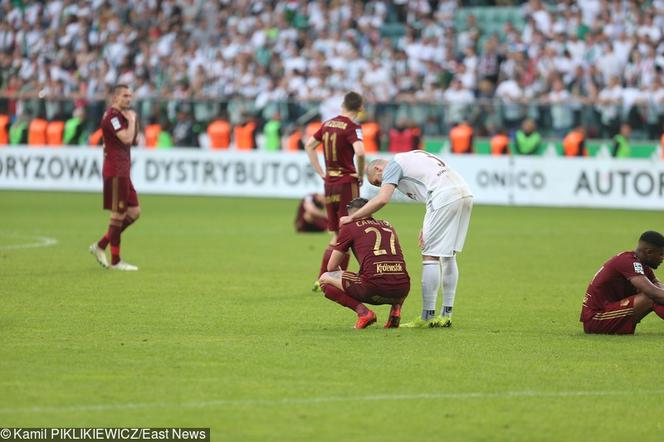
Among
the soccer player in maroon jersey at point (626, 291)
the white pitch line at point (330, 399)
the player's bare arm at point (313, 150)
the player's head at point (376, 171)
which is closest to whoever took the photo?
the white pitch line at point (330, 399)

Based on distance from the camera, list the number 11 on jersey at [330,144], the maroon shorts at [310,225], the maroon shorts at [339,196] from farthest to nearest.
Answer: the maroon shorts at [310,225], the maroon shorts at [339,196], the number 11 on jersey at [330,144]

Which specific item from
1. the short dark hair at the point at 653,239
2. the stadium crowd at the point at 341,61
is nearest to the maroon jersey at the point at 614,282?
the short dark hair at the point at 653,239

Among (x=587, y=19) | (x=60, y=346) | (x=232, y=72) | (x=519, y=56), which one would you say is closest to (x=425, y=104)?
(x=519, y=56)

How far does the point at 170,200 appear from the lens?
27.7 m

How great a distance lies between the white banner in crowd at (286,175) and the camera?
977 inches

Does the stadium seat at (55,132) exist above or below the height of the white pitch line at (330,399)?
above

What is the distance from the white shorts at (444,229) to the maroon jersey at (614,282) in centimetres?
114

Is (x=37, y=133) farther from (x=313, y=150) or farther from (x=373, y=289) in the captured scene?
(x=373, y=289)

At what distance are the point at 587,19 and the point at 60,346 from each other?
22880 mm

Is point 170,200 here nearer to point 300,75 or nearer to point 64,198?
point 64,198

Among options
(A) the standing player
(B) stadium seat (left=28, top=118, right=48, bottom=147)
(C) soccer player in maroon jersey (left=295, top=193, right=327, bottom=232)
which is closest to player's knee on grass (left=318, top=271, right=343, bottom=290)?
(A) the standing player

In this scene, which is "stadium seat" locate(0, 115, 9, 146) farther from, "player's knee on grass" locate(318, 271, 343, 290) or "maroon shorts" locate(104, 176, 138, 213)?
"player's knee on grass" locate(318, 271, 343, 290)

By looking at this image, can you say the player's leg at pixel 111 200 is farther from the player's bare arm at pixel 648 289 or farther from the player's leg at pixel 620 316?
the player's bare arm at pixel 648 289

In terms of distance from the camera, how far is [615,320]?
34.1ft
